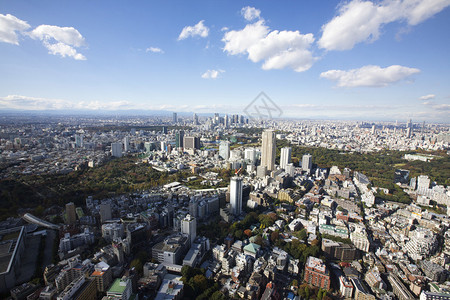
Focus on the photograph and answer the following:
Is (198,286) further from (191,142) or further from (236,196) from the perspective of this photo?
(191,142)

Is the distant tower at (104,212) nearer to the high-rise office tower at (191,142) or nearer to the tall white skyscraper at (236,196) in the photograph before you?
the tall white skyscraper at (236,196)

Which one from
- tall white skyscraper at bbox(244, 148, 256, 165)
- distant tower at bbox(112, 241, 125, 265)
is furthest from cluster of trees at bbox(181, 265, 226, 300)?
tall white skyscraper at bbox(244, 148, 256, 165)

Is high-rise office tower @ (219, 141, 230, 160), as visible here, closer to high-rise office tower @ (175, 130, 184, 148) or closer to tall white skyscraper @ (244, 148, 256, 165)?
tall white skyscraper @ (244, 148, 256, 165)

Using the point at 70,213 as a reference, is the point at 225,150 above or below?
above

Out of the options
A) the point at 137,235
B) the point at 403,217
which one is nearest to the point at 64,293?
the point at 137,235

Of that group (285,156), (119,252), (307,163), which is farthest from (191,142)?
(119,252)

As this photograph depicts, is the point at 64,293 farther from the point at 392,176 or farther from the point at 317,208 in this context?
the point at 392,176

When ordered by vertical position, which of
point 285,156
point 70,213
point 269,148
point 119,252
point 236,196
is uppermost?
point 269,148

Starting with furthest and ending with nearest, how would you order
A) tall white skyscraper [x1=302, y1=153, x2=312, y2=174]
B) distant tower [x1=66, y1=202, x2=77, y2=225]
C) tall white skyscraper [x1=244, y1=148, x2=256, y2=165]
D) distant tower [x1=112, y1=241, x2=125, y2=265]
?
tall white skyscraper [x1=244, y1=148, x2=256, y2=165], tall white skyscraper [x1=302, y1=153, x2=312, y2=174], distant tower [x1=66, y1=202, x2=77, y2=225], distant tower [x1=112, y1=241, x2=125, y2=265]

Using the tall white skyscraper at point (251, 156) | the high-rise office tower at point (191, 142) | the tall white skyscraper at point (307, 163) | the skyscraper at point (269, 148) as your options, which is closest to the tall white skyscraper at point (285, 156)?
the tall white skyscraper at point (307, 163)
